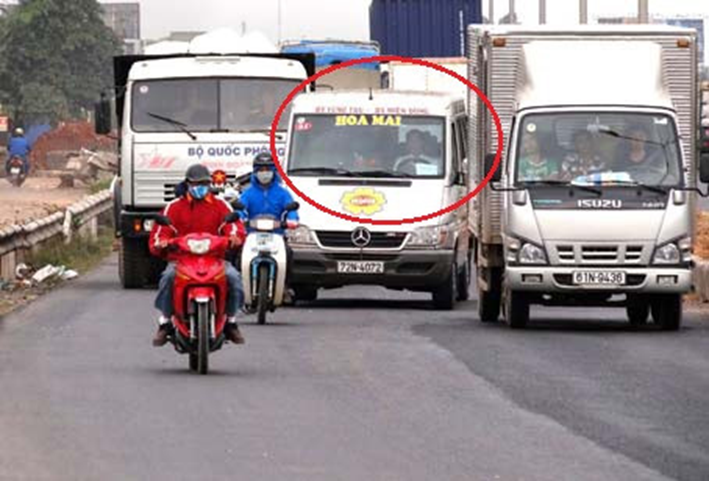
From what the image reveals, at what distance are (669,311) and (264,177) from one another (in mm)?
4137

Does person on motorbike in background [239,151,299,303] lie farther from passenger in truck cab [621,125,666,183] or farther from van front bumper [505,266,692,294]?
passenger in truck cab [621,125,666,183]

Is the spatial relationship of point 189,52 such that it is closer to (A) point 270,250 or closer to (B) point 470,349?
(A) point 270,250

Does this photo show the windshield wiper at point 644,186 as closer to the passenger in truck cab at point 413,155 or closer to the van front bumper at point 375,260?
the van front bumper at point 375,260

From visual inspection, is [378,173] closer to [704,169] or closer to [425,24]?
[704,169]

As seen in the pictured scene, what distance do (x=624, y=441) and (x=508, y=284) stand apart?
923cm

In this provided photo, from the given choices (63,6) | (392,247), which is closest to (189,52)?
(392,247)

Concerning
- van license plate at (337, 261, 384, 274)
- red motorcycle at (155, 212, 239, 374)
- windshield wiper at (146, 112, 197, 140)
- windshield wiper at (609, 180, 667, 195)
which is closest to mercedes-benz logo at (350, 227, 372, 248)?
van license plate at (337, 261, 384, 274)

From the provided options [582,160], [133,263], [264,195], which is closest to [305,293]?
[133,263]

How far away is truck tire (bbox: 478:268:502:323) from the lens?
23141mm

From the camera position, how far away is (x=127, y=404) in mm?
14172

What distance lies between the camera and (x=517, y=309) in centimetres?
2211

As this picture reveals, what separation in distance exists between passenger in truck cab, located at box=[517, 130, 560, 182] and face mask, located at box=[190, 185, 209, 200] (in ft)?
19.3

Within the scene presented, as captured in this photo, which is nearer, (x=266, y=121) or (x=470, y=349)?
(x=470, y=349)

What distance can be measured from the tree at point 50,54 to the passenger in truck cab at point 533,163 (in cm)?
7542
